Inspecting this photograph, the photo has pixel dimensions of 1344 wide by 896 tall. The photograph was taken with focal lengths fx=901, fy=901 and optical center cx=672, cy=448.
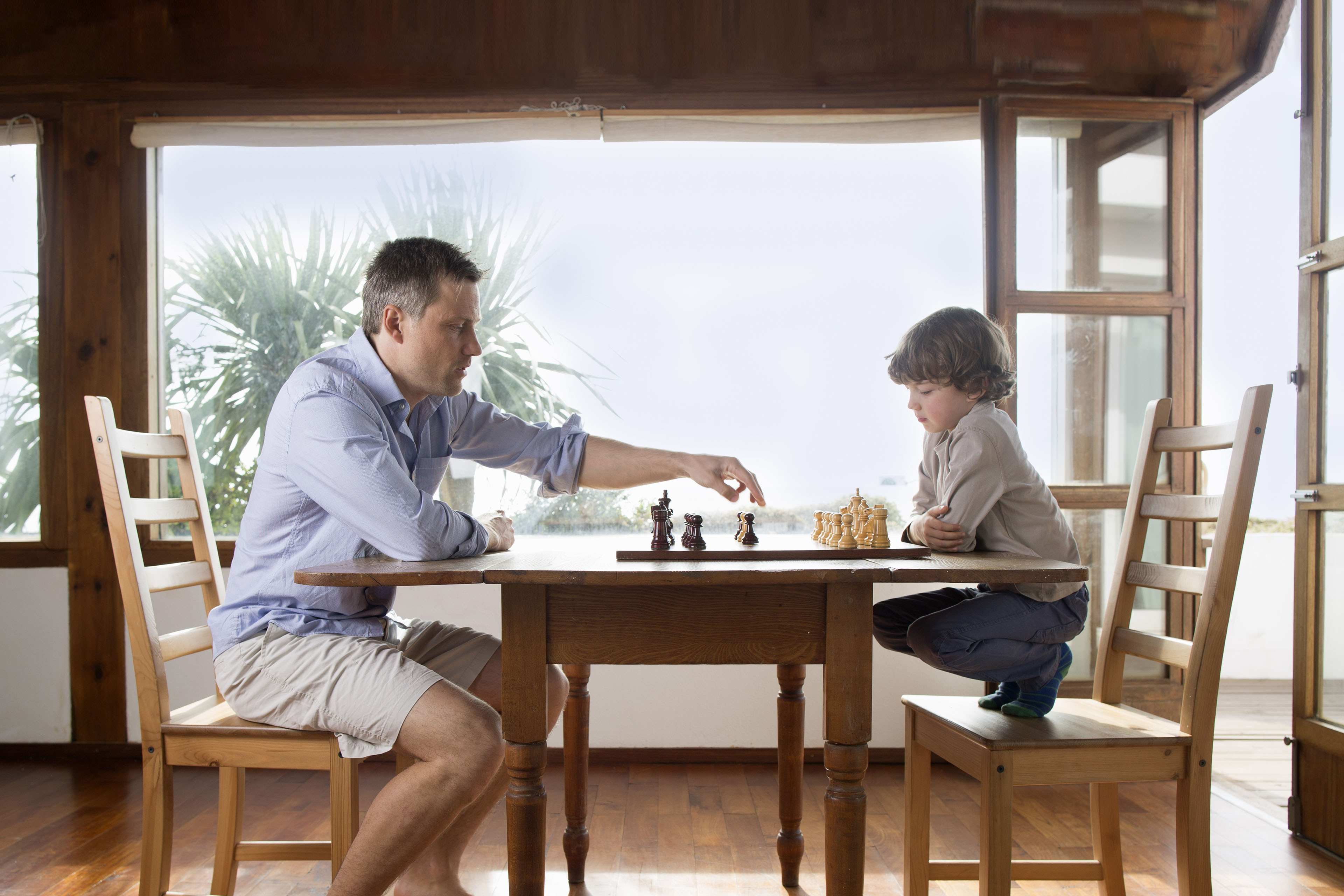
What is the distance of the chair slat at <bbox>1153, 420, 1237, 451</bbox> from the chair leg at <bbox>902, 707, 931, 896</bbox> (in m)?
0.76

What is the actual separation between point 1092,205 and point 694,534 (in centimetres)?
213

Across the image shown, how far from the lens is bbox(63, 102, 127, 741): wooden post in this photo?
3039 millimetres

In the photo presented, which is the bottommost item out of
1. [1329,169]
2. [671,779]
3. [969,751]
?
[671,779]

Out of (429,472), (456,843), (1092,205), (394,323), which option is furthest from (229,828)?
(1092,205)

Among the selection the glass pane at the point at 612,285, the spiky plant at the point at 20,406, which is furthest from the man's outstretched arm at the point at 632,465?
the spiky plant at the point at 20,406

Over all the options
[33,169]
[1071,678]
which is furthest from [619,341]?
[33,169]

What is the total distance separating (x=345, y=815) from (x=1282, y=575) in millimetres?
4890

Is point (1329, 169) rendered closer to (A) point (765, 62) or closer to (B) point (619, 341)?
(A) point (765, 62)

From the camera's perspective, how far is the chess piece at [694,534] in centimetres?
170

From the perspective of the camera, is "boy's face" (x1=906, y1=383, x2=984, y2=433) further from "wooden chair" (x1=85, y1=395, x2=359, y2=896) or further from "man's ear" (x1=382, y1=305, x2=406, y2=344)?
"wooden chair" (x1=85, y1=395, x2=359, y2=896)

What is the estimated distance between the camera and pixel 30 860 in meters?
2.20

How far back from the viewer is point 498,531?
174 cm

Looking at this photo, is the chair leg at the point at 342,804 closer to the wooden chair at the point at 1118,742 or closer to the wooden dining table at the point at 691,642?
the wooden dining table at the point at 691,642

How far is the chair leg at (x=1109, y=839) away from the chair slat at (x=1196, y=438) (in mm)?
686
